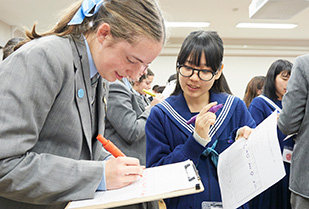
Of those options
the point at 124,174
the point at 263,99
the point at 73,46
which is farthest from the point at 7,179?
the point at 263,99

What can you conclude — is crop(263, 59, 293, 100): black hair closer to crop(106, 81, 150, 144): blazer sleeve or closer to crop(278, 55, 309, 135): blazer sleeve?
crop(278, 55, 309, 135): blazer sleeve

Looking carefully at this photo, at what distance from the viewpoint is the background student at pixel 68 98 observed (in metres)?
0.61

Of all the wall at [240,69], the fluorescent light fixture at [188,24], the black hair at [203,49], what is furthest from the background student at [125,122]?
the wall at [240,69]

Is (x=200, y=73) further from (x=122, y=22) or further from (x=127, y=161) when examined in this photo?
(x=127, y=161)

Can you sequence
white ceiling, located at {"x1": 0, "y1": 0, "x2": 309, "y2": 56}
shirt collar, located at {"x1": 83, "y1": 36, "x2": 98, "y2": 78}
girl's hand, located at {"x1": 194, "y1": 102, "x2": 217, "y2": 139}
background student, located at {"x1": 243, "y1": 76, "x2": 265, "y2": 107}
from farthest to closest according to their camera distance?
white ceiling, located at {"x1": 0, "y1": 0, "x2": 309, "y2": 56}
background student, located at {"x1": 243, "y1": 76, "x2": 265, "y2": 107}
girl's hand, located at {"x1": 194, "y1": 102, "x2": 217, "y2": 139}
shirt collar, located at {"x1": 83, "y1": 36, "x2": 98, "y2": 78}

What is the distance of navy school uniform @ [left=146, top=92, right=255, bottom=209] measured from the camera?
108 centimetres

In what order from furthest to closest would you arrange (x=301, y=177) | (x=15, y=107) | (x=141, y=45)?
(x=301, y=177) → (x=141, y=45) → (x=15, y=107)

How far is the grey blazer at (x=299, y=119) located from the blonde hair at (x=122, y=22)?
0.93m

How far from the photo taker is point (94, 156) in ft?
2.86

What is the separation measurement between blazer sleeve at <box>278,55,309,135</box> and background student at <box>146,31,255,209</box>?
1.28 feet

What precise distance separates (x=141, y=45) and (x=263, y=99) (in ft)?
5.27

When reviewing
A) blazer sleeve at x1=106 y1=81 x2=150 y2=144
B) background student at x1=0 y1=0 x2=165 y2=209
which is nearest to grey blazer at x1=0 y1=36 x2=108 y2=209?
background student at x1=0 y1=0 x2=165 y2=209

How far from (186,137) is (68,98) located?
0.59m

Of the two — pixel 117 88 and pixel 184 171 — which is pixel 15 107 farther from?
pixel 117 88
